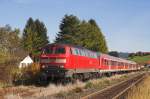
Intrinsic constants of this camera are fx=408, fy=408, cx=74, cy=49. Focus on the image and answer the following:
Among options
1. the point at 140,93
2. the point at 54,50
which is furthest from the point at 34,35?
the point at 140,93

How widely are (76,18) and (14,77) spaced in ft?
169

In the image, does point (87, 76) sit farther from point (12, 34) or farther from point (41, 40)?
point (41, 40)

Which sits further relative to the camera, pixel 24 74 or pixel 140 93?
pixel 24 74

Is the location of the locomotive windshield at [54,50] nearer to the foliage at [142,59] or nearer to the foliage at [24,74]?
the foliage at [24,74]

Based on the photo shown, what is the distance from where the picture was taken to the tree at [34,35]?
98.1m

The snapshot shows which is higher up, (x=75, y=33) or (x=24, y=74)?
(x=75, y=33)

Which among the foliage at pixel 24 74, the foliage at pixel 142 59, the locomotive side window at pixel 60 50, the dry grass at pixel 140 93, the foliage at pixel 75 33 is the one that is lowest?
the dry grass at pixel 140 93

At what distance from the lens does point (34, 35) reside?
98.6 metres

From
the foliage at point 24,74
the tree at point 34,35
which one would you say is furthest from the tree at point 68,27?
the foliage at point 24,74

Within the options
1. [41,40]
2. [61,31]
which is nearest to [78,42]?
[61,31]

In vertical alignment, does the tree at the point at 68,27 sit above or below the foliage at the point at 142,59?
above

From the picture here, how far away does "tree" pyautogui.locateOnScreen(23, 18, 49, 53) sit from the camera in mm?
98125

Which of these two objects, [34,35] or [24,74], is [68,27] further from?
[24,74]

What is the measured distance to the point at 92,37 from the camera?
314 feet
